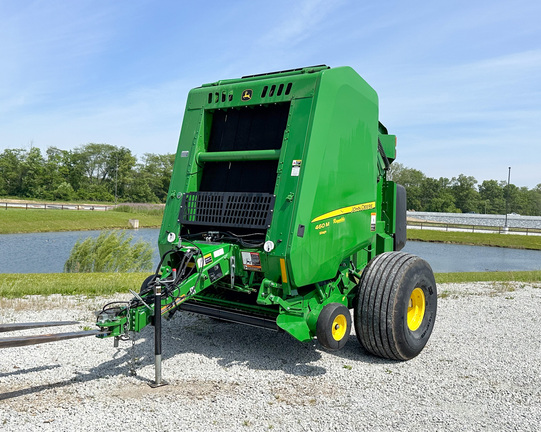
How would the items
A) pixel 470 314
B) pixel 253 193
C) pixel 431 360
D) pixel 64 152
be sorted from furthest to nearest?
pixel 64 152
pixel 470 314
pixel 431 360
pixel 253 193

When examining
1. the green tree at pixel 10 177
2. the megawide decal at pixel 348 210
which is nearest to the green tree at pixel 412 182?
the green tree at pixel 10 177

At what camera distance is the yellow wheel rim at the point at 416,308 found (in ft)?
19.5

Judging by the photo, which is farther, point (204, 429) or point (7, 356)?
point (7, 356)

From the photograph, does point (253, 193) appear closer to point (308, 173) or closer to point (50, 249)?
point (308, 173)

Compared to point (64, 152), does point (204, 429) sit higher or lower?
lower

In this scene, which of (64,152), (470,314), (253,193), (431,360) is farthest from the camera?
(64,152)

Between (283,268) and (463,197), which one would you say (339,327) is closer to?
(283,268)

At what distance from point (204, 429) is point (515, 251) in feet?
116

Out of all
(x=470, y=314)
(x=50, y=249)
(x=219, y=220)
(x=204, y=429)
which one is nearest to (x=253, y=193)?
(x=219, y=220)

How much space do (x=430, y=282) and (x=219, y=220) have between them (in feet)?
8.94

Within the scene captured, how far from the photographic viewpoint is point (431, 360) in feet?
18.6

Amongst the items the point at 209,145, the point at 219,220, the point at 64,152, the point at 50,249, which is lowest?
the point at 50,249

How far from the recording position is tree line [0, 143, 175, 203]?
238ft

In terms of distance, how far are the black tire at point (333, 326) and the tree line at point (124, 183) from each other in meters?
71.9
